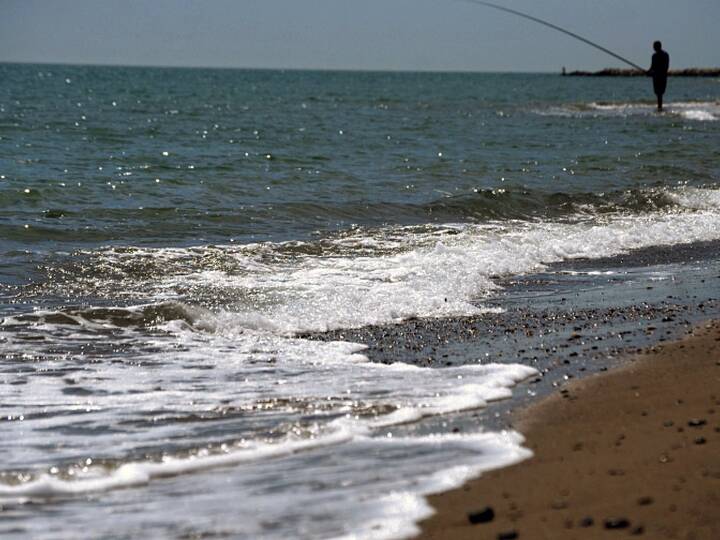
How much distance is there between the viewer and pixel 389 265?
9977 millimetres

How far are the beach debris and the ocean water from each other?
0.62 ft

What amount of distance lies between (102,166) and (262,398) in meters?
14.3

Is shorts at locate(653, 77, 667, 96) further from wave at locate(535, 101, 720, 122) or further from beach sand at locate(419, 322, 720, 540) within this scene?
beach sand at locate(419, 322, 720, 540)

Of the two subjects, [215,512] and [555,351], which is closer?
[215,512]

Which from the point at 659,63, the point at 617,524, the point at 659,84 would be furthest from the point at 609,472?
the point at 659,84

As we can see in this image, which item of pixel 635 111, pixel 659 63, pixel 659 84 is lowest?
pixel 635 111

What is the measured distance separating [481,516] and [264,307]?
15.1ft

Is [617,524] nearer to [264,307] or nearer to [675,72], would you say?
[264,307]

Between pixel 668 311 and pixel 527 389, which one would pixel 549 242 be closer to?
pixel 668 311

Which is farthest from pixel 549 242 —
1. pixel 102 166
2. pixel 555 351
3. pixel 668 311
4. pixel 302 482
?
pixel 102 166

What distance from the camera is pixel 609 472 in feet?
13.1

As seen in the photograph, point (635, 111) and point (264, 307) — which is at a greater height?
point (635, 111)

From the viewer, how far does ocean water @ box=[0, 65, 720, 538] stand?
411 cm

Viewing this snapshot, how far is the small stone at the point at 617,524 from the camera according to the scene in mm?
3459
